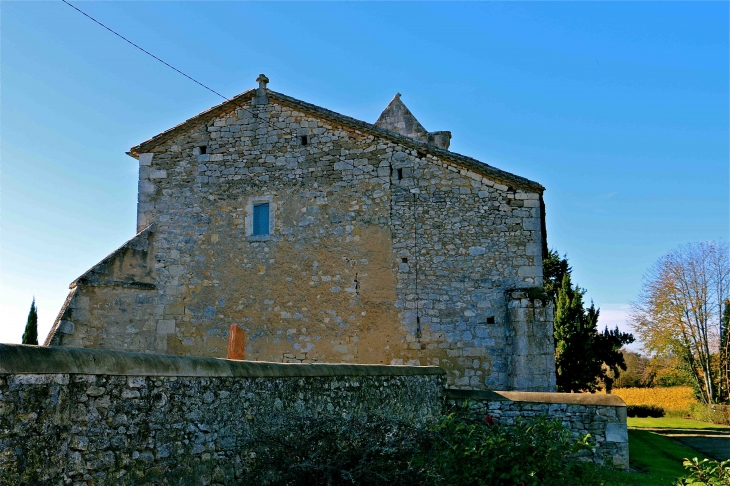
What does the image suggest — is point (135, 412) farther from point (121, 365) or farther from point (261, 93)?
point (261, 93)

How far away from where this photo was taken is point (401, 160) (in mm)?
13750

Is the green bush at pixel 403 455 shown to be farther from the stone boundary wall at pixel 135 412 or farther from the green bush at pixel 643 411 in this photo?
the green bush at pixel 643 411

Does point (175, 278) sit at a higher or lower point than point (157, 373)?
higher

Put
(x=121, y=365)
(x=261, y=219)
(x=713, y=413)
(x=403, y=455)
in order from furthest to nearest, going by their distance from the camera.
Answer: (x=713, y=413), (x=261, y=219), (x=403, y=455), (x=121, y=365)

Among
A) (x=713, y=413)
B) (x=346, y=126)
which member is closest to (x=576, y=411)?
(x=346, y=126)

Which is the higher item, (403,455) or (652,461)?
(403,455)

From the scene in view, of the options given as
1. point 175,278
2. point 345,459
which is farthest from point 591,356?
point 345,459

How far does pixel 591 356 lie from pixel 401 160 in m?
14.9

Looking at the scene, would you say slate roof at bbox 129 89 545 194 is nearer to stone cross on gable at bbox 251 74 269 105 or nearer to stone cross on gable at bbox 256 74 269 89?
stone cross on gable at bbox 251 74 269 105

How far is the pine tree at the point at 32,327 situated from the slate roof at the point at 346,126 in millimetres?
13672

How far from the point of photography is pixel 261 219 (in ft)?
46.7

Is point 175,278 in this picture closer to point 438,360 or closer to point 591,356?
point 438,360

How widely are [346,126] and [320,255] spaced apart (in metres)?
2.79

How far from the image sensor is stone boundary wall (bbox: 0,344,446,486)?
3.91 metres
